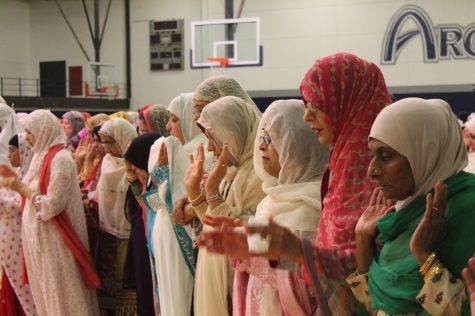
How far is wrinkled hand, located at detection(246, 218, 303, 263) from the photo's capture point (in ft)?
5.30

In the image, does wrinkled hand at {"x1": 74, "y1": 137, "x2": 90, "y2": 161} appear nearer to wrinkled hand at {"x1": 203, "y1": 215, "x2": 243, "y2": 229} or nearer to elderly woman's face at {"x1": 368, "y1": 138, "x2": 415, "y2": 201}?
wrinkled hand at {"x1": 203, "y1": 215, "x2": 243, "y2": 229}

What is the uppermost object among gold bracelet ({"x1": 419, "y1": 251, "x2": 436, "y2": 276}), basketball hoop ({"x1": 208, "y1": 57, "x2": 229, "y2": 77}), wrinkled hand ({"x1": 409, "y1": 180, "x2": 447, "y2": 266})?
basketball hoop ({"x1": 208, "y1": 57, "x2": 229, "y2": 77})

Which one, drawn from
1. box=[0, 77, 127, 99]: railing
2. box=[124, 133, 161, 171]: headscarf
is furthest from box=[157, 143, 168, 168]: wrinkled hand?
box=[0, 77, 127, 99]: railing

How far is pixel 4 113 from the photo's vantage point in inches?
203

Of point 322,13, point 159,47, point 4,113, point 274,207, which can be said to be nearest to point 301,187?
point 274,207

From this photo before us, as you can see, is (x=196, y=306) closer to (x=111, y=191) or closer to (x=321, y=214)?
(x=321, y=214)

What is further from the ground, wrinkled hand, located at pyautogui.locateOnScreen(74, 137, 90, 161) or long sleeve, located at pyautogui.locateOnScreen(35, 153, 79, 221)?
wrinkled hand, located at pyautogui.locateOnScreen(74, 137, 90, 161)

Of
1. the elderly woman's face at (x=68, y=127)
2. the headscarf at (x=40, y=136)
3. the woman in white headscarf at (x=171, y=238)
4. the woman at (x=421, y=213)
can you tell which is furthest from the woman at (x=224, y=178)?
the elderly woman's face at (x=68, y=127)

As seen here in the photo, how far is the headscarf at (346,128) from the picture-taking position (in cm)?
188

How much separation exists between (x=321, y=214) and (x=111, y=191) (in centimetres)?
235

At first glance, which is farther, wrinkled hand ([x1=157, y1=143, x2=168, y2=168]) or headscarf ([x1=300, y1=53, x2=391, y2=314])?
wrinkled hand ([x1=157, y1=143, x2=168, y2=168])

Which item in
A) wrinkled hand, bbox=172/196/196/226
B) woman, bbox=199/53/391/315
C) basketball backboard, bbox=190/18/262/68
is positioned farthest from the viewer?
basketball backboard, bbox=190/18/262/68

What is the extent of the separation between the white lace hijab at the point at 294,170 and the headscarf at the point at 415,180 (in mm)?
519

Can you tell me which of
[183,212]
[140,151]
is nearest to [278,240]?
[183,212]
